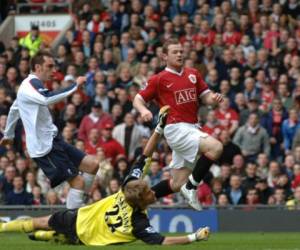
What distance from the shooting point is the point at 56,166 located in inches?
632

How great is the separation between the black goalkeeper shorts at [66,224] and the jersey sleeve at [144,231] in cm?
79

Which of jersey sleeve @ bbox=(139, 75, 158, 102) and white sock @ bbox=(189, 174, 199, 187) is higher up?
jersey sleeve @ bbox=(139, 75, 158, 102)

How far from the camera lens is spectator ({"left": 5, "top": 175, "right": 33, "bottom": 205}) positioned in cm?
2180

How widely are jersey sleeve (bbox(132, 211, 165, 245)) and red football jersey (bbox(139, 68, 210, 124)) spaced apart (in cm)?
267

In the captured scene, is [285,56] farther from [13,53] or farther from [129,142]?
[13,53]

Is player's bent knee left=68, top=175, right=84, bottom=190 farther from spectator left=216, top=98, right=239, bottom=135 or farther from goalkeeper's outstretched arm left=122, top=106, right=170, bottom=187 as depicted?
spectator left=216, top=98, right=239, bottom=135

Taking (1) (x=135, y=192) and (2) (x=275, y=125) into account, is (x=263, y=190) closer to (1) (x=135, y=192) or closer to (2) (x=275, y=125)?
(2) (x=275, y=125)

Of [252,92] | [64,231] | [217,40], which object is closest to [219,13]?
[217,40]

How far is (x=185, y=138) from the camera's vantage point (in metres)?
16.4

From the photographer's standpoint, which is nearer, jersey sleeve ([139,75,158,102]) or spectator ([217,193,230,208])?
jersey sleeve ([139,75,158,102])

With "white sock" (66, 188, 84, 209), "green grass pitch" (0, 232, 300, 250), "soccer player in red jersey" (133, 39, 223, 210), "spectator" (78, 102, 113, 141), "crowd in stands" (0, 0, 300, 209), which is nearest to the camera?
"green grass pitch" (0, 232, 300, 250)

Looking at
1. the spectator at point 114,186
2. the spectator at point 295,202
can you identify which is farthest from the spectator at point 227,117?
the spectator at point 295,202

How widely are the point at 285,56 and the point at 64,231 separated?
35.3 ft

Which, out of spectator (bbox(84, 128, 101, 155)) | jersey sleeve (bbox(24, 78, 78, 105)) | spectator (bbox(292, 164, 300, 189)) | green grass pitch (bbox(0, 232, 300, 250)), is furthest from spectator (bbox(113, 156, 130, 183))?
jersey sleeve (bbox(24, 78, 78, 105))
